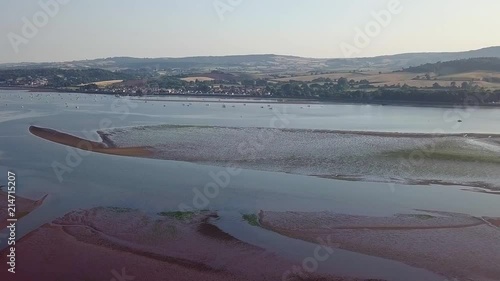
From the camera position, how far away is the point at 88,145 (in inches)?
1176

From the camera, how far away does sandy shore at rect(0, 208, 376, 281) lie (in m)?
11.8

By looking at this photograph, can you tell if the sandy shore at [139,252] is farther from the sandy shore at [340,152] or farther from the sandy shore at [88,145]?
the sandy shore at [88,145]

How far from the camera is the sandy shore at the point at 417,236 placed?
1277cm

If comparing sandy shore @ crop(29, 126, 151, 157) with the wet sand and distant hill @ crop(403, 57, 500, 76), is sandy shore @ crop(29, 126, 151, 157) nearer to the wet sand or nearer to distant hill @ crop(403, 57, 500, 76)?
the wet sand

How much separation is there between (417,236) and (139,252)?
8177mm

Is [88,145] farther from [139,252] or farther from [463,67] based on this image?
[463,67]

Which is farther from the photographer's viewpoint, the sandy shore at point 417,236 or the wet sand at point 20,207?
the wet sand at point 20,207

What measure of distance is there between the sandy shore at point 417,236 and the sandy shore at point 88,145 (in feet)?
44.3

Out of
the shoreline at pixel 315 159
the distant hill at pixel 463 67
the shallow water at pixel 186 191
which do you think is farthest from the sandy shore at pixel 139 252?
the distant hill at pixel 463 67

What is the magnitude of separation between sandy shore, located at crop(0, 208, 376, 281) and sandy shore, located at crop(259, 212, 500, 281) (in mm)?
2214

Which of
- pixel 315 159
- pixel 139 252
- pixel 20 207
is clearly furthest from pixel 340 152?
pixel 20 207

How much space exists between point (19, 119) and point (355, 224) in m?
38.2

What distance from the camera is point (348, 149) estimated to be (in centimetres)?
2905

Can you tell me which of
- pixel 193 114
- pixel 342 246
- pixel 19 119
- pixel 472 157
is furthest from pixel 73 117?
pixel 342 246
